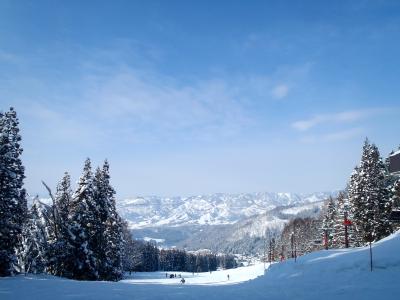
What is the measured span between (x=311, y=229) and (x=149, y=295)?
298 ft

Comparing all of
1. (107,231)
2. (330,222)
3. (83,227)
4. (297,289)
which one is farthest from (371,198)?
(297,289)

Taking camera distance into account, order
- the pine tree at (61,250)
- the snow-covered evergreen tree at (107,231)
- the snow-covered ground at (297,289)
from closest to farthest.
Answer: the snow-covered ground at (297,289) < the pine tree at (61,250) < the snow-covered evergreen tree at (107,231)

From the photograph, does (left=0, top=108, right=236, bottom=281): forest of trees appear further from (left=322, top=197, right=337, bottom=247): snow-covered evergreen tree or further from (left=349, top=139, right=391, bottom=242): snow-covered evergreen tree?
(left=322, top=197, right=337, bottom=247): snow-covered evergreen tree

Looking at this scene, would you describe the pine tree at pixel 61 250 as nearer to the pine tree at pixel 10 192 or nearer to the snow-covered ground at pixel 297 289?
the pine tree at pixel 10 192

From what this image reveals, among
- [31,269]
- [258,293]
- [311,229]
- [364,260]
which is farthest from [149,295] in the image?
[311,229]

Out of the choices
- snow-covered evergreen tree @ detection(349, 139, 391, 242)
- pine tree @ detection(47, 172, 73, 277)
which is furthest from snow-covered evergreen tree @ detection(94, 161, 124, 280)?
snow-covered evergreen tree @ detection(349, 139, 391, 242)

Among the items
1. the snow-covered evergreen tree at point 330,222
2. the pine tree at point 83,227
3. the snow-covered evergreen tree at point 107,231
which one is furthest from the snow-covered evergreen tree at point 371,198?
the pine tree at point 83,227

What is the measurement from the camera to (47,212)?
3947cm

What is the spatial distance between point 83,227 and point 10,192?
32.2 ft

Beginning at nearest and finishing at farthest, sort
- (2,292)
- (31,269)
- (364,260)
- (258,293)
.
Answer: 1. (2,292)
2. (258,293)
3. (364,260)
4. (31,269)

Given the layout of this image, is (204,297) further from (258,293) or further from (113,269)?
(113,269)

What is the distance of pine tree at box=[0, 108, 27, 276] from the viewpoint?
3050 centimetres

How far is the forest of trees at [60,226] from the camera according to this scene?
3117 cm

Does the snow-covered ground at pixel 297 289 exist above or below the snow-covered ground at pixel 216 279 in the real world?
above
